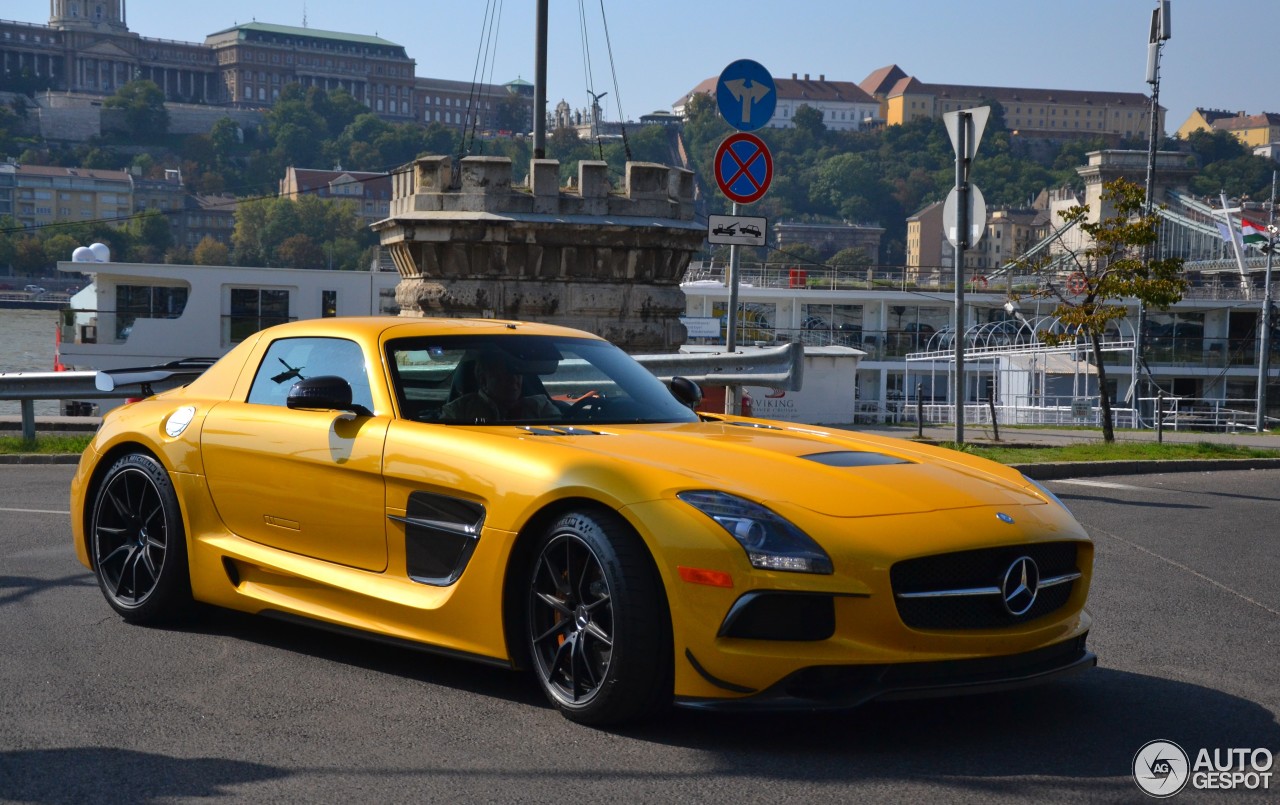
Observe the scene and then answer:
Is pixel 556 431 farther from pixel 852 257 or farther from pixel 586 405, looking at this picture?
pixel 852 257

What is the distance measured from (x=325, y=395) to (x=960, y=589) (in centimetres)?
238

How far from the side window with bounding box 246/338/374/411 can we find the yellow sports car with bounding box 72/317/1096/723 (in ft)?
0.04

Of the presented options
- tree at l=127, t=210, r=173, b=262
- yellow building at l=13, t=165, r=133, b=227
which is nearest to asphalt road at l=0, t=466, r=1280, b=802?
tree at l=127, t=210, r=173, b=262

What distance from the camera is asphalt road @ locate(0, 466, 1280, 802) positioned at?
3812mm

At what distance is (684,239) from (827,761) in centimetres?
1364

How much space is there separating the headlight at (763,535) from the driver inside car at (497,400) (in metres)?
1.23

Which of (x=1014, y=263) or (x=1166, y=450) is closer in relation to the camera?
(x=1166, y=450)

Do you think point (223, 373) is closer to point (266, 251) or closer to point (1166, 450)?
point (1166, 450)

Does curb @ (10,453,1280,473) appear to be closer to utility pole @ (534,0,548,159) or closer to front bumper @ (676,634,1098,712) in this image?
front bumper @ (676,634,1098,712)

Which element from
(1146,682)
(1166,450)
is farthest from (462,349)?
(1166,450)

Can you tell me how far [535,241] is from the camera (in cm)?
1669

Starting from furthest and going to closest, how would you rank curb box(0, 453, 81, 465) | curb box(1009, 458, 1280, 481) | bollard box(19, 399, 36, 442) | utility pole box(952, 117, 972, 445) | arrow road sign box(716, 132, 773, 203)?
bollard box(19, 399, 36, 442), curb box(1009, 458, 1280, 481), curb box(0, 453, 81, 465), utility pole box(952, 117, 972, 445), arrow road sign box(716, 132, 773, 203)

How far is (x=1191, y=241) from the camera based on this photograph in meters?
107

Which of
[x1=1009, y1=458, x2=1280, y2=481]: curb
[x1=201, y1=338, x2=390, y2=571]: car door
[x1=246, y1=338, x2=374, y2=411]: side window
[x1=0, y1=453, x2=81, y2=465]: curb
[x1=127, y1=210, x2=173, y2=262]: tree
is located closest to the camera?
[x1=201, y1=338, x2=390, y2=571]: car door
